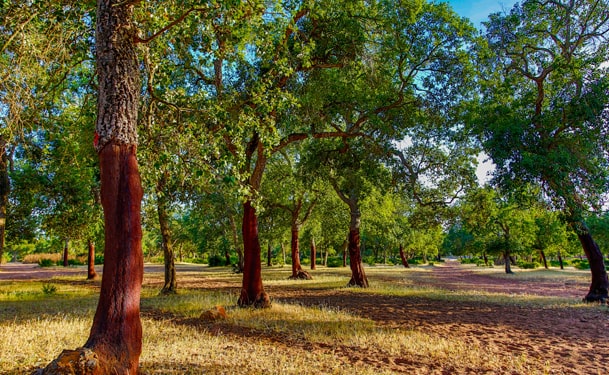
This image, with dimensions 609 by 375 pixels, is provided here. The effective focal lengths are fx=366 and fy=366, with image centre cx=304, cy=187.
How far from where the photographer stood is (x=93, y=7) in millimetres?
7180

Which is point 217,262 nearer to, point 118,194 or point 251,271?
point 251,271

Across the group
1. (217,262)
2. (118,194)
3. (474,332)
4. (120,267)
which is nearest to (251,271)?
(474,332)

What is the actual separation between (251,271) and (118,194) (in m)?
8.33

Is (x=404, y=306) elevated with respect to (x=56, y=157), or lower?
lower

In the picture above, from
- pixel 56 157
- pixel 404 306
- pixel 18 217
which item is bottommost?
pixel 404 306

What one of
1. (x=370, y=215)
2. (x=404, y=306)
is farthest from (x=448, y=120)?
(x=370, y=215)

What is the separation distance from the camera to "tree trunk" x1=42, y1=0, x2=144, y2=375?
16.0ft

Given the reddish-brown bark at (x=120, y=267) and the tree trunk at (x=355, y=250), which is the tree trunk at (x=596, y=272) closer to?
the tree trunk at (x=355, y=250)

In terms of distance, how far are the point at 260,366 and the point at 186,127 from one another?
4.88 meters

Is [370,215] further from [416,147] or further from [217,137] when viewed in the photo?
[217,137]


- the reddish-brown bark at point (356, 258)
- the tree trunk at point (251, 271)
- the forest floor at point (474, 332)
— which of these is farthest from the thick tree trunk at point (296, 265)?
the tree trunk at point (251, 271)

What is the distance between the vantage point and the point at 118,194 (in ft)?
17.4

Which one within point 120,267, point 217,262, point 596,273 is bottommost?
point 217,262

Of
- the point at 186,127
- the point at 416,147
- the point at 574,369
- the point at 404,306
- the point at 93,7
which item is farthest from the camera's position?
the point at 416,147
